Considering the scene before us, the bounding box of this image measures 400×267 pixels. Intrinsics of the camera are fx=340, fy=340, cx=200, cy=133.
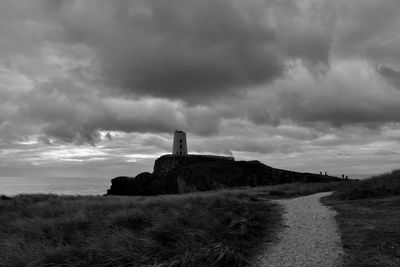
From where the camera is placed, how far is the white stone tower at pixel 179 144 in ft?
284

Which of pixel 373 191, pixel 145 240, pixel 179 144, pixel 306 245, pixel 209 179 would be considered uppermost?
pixel 179 144

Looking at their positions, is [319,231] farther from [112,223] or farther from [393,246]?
[112,223]

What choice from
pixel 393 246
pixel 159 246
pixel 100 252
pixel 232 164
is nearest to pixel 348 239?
pixel 393 246

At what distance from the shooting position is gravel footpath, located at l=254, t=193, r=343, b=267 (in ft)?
25.2

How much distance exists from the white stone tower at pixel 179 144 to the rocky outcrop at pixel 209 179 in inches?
879

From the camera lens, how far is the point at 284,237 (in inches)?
394

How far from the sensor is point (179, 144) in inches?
3418

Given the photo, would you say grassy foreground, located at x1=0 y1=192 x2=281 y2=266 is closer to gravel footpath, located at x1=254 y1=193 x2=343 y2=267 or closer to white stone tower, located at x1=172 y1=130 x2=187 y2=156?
gravel footpath, located at x1=254 y1=193 x2=343 y2=267

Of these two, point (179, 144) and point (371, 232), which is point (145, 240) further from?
point (179, 144)

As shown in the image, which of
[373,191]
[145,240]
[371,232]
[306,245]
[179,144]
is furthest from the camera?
[179,144]

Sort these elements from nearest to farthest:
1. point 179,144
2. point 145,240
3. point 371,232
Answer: point 145,240
point 371,232
point 179,144

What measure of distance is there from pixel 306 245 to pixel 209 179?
148 feet

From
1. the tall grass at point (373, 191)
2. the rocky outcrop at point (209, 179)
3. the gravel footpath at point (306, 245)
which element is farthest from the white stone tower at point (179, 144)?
the gravel footpath at point (306, 245)

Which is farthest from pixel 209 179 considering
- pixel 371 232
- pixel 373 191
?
pixel 371 232
